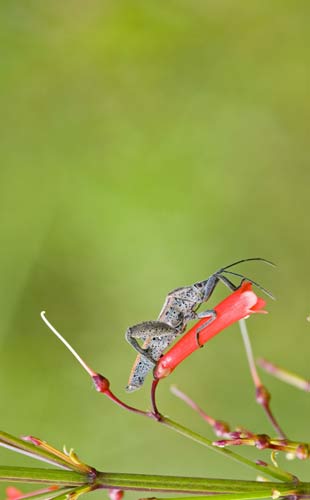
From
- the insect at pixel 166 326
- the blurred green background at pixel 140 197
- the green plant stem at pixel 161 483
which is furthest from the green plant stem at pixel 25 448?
the blurred green background at pixel 140 197

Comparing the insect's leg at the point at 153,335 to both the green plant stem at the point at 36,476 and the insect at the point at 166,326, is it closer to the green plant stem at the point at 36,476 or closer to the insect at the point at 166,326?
the insect at the point at 166,326

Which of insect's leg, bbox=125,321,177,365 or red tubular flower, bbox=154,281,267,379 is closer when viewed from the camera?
red tubular flower, bbox=154,281,267,379

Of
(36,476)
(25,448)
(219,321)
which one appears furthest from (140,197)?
(36,476)

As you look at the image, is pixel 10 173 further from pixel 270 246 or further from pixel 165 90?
pixel 270 246

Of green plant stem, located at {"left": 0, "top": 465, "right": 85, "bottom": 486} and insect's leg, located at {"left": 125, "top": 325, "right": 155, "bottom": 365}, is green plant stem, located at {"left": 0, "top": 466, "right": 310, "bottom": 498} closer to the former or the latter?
green plant stem, located at {"left": 0, "top": 465, "right": 85, "bottom": 486}

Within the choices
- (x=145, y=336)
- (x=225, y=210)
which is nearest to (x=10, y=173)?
(x=225, y=210)

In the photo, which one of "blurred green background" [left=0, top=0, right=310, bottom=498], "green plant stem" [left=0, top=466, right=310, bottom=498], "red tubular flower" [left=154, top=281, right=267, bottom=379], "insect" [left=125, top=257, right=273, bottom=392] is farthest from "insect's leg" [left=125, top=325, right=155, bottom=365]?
"blurred green background" [left=0, top=0, right=310, bottom=498]
